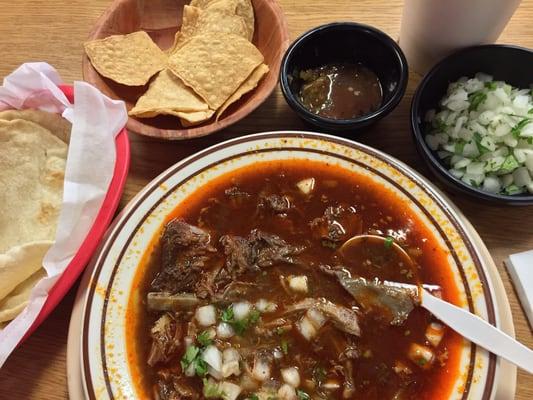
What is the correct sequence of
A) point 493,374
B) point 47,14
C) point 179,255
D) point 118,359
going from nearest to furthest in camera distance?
point 493,374, point 118,359, point 179,255, point 47,14

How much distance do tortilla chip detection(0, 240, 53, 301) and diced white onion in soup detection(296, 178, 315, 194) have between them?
940mm

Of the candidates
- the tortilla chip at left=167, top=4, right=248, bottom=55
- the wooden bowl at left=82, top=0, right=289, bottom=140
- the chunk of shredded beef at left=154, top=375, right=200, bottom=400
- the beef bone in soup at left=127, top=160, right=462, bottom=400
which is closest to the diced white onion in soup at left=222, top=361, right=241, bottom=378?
the beef bone in soup at left=127, top=160, right=462, bottom=400

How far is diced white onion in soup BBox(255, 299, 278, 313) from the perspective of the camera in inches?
73.4

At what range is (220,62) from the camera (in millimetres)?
2297

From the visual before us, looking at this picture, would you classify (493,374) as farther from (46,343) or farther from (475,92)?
(46,343)

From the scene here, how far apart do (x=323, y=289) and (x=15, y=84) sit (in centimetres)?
147

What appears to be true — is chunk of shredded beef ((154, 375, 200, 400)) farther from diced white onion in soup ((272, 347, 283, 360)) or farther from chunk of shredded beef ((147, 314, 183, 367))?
diced white onion in soup ((272, 347, 283, 360))

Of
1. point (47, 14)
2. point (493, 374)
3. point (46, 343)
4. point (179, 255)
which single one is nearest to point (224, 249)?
point (179, 255)

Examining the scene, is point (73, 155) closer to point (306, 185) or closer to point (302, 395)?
point (306, 185)

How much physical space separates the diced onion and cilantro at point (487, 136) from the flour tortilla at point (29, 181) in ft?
4.87

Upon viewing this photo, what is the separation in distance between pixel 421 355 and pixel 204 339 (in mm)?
731

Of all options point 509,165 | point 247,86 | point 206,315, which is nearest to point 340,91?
point 247,86

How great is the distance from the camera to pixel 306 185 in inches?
81.3

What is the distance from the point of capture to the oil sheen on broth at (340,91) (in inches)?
86.1
